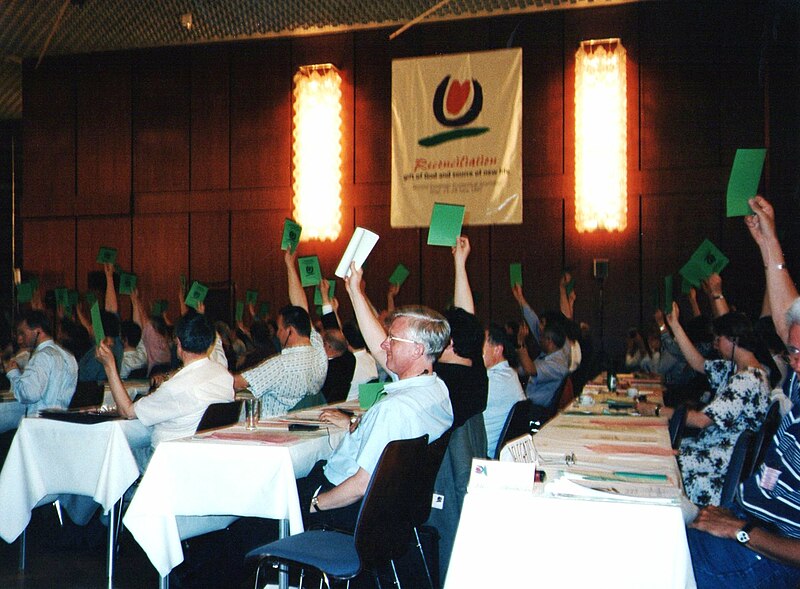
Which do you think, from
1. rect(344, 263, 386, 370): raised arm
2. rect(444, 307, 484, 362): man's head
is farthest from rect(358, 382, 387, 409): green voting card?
rect(444, 307, 484, 362): man's head

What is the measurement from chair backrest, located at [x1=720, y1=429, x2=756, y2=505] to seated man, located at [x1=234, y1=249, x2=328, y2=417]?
8.54 ft

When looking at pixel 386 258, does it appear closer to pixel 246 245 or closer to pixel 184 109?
pixel 246 245

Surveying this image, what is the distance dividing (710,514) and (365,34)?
1047 cm

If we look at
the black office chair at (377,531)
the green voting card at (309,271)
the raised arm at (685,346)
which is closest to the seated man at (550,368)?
the raised arm at (685,346)

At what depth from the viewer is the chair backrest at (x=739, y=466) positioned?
9.53ft

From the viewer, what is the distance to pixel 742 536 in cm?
231

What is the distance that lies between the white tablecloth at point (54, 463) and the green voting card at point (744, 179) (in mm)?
3011

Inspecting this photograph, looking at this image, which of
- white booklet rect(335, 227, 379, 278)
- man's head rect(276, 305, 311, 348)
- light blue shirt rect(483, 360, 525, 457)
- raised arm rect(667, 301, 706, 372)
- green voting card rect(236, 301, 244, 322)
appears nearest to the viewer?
white booklet rect(335, 227, 379, 278)

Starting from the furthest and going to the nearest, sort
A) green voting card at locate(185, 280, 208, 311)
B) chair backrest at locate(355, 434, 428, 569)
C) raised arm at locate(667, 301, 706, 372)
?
green voting card at locate(185, 280, 208, 311), raised arm at locate(667, 301, 706, 372), chair backrest at locate(355, 434, 428, 569)

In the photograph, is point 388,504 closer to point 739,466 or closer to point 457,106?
point 739,466

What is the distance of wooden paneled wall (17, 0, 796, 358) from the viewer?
34.3ft

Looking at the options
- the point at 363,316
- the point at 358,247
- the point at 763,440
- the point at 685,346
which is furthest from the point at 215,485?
the point at 685,346

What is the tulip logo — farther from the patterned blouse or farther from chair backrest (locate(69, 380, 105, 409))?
the patterned blouse

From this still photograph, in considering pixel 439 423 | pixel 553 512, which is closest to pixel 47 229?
pixel 439 423
